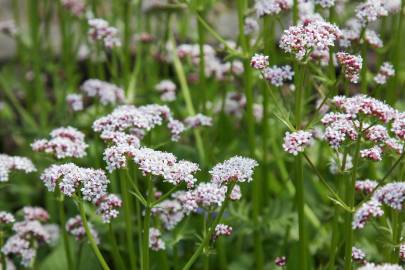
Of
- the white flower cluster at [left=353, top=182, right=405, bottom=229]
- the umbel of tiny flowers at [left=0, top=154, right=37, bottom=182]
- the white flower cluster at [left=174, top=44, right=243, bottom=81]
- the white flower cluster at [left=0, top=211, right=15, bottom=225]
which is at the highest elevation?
the white flower cluster at [left=174, top=44, right=243, bottom=81]

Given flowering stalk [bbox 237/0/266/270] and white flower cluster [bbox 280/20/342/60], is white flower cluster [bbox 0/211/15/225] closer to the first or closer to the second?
flowering stalk [bbox 237/0/266/270]

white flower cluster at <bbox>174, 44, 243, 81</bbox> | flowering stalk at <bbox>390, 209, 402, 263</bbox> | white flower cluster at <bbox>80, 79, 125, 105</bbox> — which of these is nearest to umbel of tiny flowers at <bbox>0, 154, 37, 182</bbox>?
white flower cluster at <bbox>80, 79, 125, 105</bbox>

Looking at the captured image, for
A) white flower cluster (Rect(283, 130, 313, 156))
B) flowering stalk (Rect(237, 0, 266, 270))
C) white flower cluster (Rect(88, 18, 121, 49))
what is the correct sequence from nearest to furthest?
white flower cluster (Rect(283, 130, 313, 156)) → flowering stalk (Rect(237, 0, 266, 270)) → white flower cluster (Rect(88, 18, 121, 49))

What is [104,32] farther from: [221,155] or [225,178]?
[225,178]

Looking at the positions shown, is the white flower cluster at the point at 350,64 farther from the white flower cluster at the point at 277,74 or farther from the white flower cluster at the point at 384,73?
the white flower cluster at the point at 384,73

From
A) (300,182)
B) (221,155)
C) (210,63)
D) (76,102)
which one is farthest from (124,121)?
(210,63)

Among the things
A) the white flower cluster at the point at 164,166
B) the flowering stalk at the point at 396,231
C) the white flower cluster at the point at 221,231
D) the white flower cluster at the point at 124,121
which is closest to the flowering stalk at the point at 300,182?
the white flower cluster at the point at 221,231

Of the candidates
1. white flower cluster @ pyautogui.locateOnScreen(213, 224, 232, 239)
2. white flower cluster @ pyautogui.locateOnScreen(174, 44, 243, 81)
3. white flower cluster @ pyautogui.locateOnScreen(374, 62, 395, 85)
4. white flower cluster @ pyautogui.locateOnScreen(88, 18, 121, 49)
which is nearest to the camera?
white flower cluster @ pyautogui.locateOnScreen(213, 224, 232, 239)

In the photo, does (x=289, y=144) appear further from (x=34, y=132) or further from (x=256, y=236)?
(x=34, y=132)
